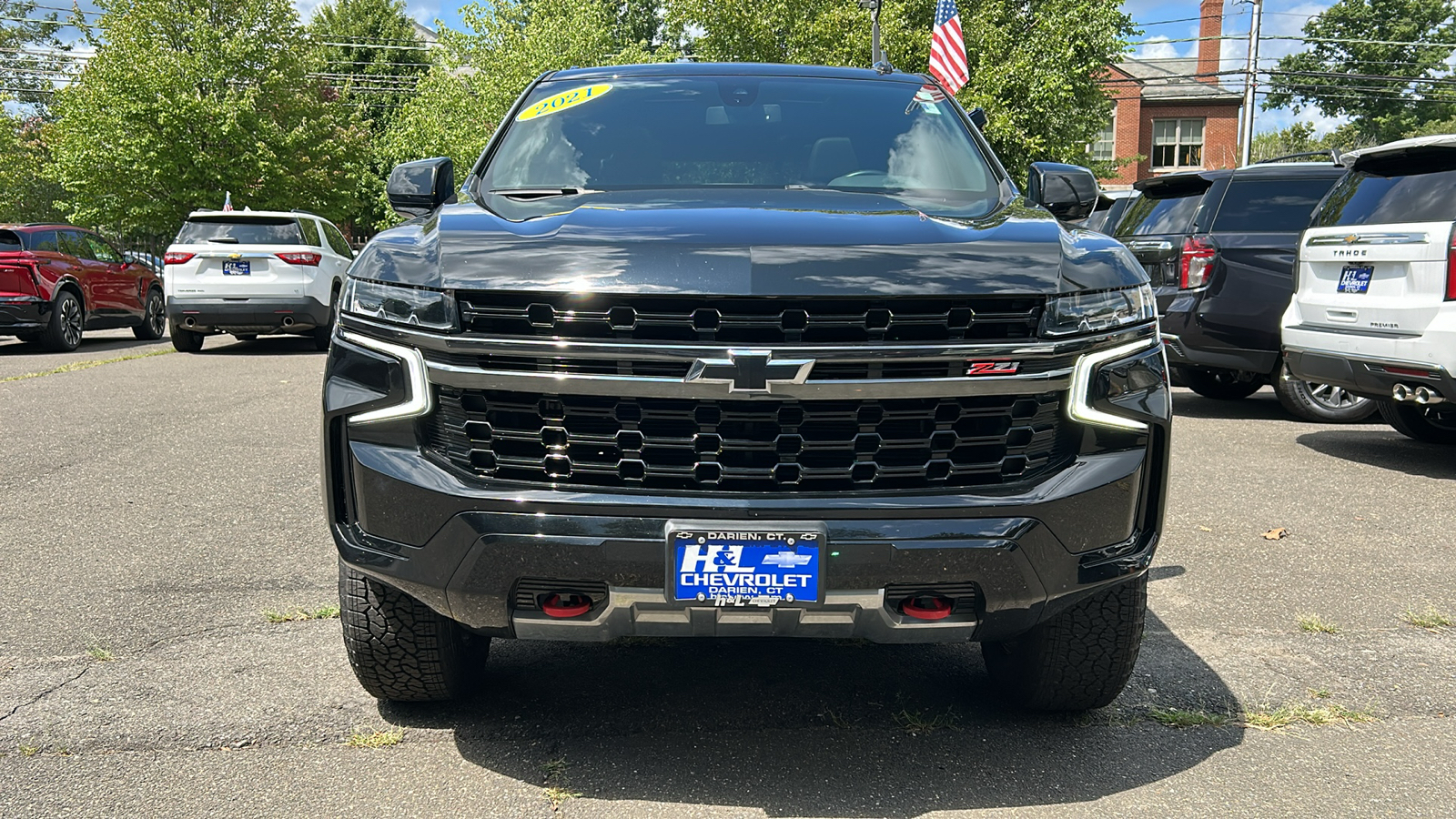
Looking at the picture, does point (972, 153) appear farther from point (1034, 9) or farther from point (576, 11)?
point (576, 11)

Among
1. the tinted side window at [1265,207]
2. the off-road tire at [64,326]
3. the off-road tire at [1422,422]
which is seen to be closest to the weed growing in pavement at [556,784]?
→ the off-road tire at [1422,422]

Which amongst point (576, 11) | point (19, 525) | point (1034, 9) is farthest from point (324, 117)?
point (19, 525)

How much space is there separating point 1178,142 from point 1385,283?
150ft

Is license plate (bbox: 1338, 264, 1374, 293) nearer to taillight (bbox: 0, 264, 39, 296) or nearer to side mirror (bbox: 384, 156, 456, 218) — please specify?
side mirror (bbox: 384, 156, 456, 218)

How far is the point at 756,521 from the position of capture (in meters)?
2.65

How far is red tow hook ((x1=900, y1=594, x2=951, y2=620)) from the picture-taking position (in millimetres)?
2779

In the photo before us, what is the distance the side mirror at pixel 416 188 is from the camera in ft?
13.0

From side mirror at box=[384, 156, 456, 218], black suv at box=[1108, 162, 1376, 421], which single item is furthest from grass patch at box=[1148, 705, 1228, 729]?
black suv at box=[1108, 162, 1376, 421]

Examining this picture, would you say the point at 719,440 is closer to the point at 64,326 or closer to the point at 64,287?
the point at 64,326

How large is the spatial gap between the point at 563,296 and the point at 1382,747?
7.96 feet

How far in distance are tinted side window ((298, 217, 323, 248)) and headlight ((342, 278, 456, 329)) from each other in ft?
42.2

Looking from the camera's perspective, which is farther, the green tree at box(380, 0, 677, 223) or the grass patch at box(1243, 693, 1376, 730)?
the green tree at box(380, 0, 677, 223)

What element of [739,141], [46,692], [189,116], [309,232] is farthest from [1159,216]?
[189,116]

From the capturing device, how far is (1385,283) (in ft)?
22.8
